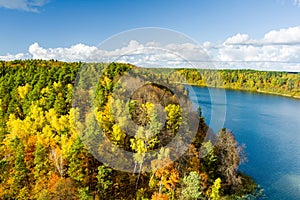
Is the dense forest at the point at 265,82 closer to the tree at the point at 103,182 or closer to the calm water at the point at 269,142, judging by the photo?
the calm water at the point at 269,142

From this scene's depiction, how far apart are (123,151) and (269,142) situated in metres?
18.6

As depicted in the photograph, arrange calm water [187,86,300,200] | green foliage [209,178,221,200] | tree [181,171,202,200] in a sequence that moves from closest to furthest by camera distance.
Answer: tree [181,171,202,200] < green foliage [209,178,221,200] < calm water [187,86,300,200]

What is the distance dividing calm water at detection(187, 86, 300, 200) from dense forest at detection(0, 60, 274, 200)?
2.10 metres

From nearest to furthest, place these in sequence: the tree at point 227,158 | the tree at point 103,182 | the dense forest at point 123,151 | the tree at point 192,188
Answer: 1. the tree at point 192,188
2. the tree at point 103,182
3. the dense forest at point 123,151
4. the tree at point 227,158

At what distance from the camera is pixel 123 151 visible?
814 inches

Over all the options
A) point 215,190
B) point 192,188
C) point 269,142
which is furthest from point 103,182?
point 269,142

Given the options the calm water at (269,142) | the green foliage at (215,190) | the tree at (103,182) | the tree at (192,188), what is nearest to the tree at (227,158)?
the green foliage at (215,190)

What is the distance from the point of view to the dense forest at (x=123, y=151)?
721 inches

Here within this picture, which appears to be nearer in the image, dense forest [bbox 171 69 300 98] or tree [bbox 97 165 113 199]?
tree [bbox 97 165 113 199]

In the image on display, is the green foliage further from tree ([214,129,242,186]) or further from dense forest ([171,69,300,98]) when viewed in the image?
dense forest ([171,69,300,98])

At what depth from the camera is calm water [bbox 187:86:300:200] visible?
23.5 m

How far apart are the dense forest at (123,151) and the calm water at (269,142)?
210cm

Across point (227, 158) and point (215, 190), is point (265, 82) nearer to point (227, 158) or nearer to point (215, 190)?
point (227, 158)

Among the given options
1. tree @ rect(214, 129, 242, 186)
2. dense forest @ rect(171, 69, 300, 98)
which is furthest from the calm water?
dense forest @ rect(171, 69, 300, 98)
